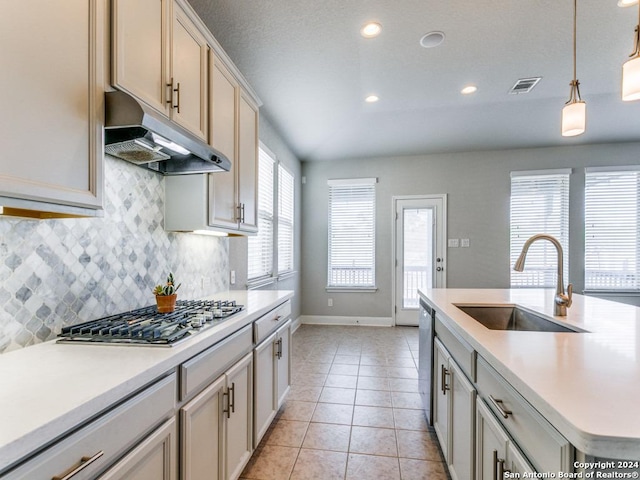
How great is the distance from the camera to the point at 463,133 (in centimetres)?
452

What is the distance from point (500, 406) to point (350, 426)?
1616mm

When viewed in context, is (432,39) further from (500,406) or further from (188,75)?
(500,406)

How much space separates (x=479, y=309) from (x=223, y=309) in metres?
1.63

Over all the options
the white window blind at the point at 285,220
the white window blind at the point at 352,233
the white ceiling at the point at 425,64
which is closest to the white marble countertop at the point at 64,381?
the white ceiling at the point at 425,64

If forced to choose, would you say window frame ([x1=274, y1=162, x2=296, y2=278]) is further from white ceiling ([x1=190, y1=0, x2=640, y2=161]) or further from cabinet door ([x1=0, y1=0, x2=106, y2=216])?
cabinet door ([x1=0, y1=0, x2=106, y2=216])

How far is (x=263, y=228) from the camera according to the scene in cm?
395

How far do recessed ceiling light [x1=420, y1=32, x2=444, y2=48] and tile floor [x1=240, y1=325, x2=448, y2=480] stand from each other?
290 centimetres

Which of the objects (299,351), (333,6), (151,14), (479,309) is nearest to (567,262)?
(479,309)

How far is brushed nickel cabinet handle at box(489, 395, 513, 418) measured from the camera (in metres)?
1.02

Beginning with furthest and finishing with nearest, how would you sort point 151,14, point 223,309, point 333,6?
point 333,6 → point 223,309 → point 151,14

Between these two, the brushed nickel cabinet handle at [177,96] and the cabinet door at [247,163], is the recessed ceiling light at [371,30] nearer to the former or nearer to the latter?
the cabinet door at [247,163]

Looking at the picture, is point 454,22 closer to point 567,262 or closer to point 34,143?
point 34,143

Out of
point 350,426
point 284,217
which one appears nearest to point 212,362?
point 350,426

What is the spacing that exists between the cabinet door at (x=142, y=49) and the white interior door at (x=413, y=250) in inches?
173
